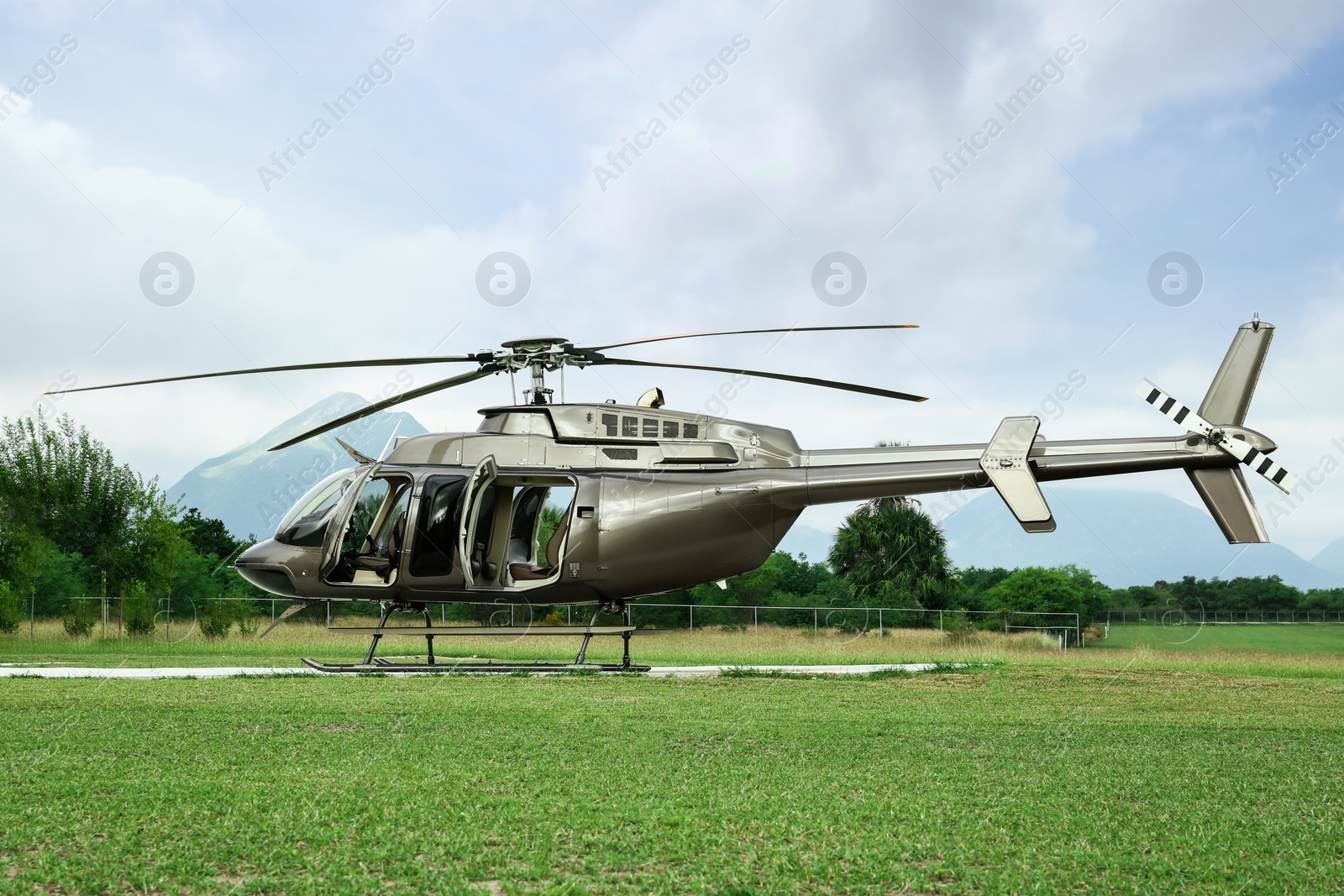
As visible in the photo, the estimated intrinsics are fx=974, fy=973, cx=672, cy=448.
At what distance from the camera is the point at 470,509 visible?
45.1 ft

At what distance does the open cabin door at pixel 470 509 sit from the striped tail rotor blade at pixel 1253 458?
9.99 meters

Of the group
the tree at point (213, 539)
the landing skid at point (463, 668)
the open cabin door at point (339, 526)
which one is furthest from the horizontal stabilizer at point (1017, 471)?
the tree at point (213, 539)

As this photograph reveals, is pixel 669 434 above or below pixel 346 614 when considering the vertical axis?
above

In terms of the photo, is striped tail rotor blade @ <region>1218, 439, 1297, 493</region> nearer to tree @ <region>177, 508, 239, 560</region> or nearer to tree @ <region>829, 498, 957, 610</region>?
tree @ <region>829, 498, 957, 610</region>

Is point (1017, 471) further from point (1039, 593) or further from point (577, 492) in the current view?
point (1039, 593)

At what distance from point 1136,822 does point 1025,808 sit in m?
0.58

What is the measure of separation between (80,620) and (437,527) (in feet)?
58.0

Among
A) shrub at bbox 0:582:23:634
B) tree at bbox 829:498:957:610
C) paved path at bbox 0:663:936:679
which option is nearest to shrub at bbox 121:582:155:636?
shrub at bbox 0:582:23:634

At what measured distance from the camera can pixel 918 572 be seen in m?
40.7

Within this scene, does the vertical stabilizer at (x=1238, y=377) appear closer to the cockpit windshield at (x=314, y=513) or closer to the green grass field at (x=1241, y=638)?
the green grass field at (x=1241, y=638)

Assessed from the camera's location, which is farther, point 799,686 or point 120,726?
point 799,686

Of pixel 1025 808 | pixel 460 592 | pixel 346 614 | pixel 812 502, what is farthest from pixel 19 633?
pixel 1025 808

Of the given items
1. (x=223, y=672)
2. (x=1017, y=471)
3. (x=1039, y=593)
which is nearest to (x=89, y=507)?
(x=223, y=672)

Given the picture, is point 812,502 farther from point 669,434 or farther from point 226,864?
point 226,864
